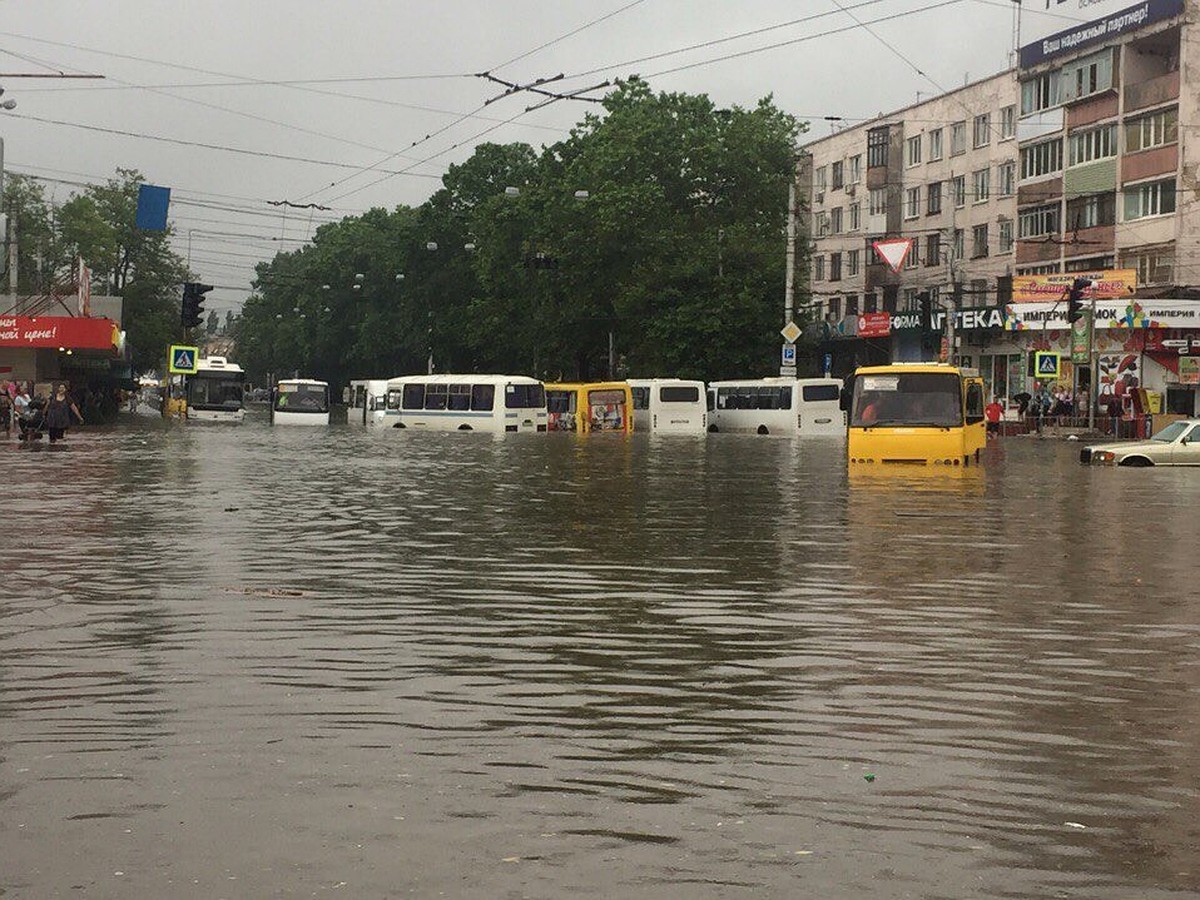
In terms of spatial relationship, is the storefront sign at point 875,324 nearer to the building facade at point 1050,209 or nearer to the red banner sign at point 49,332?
the building facade at point 1050,209

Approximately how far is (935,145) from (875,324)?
9.14 m

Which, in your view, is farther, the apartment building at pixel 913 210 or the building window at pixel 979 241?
the building window at pixel 979 241

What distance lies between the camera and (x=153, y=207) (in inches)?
1858

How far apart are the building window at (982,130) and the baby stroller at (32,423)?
4633 centimetres

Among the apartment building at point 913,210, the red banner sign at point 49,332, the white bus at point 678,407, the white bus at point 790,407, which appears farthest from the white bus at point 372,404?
the apartment building at point 913,210

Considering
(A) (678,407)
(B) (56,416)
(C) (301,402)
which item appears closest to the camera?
(B) (56,416)

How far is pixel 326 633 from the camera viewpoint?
35.1ft

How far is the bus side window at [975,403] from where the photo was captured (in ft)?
126

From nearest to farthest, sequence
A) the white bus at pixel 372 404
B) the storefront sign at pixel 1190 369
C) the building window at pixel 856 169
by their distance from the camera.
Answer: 1. the storefront sign at pixel 1190 369
2. the white bus at pixel 372 404
3. the building window at pixel 856 169

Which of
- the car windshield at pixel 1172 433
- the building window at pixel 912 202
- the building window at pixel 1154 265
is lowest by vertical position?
the car windshield at pixel 1172 433

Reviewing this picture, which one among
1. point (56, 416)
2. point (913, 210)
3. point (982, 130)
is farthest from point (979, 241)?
point (56, 416)

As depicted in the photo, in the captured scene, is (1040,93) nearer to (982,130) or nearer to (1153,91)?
(982,130)

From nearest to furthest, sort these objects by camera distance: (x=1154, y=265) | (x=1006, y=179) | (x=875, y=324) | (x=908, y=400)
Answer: (x=908, y=400) → (x=1154, y=265) → (x=1006, y=179) → (x=875, y=324)

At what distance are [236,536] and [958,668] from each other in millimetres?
9830
